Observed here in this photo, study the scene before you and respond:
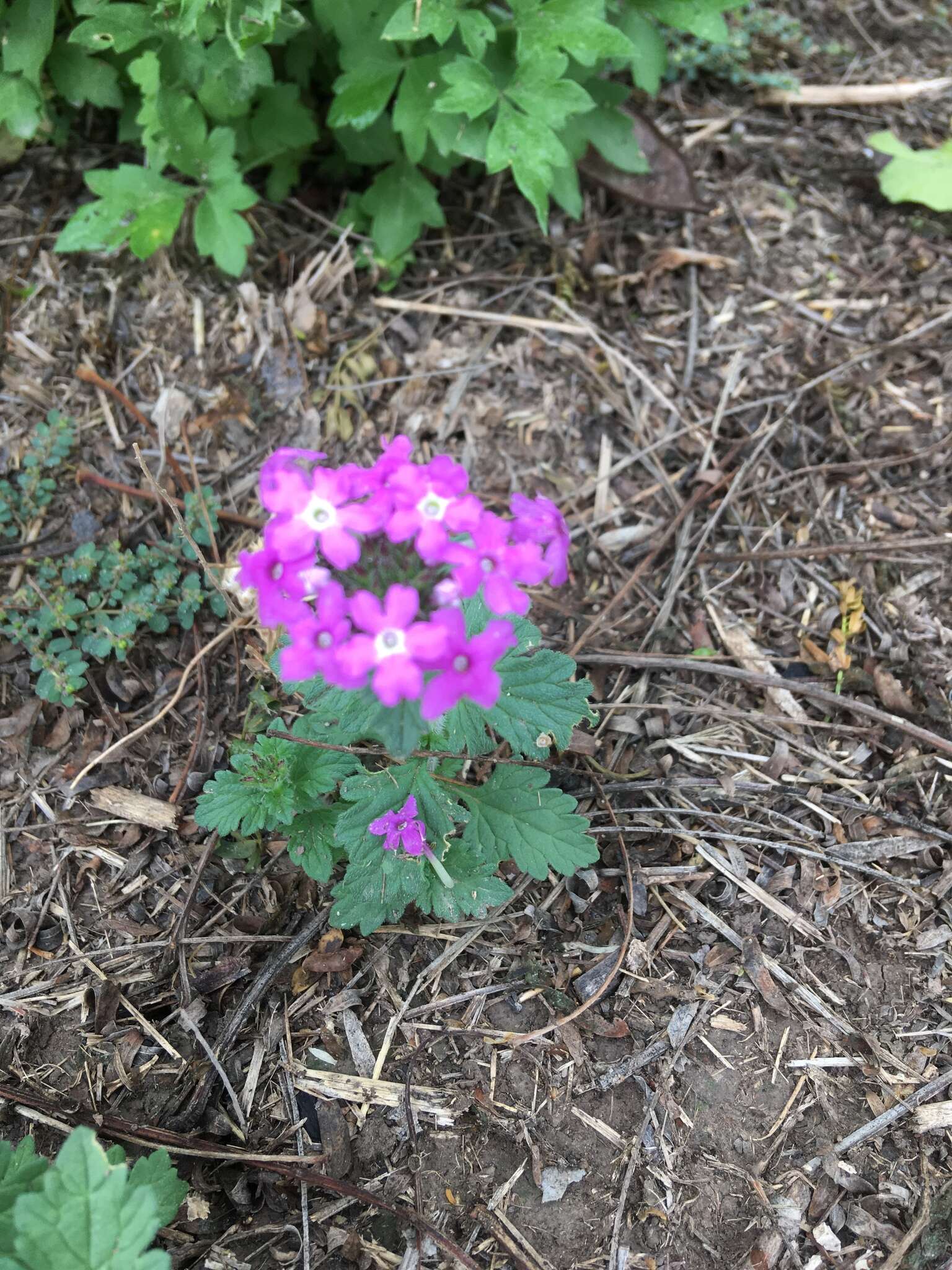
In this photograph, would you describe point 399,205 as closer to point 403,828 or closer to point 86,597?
point 86,597

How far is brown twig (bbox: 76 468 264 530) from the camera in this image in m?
3.51

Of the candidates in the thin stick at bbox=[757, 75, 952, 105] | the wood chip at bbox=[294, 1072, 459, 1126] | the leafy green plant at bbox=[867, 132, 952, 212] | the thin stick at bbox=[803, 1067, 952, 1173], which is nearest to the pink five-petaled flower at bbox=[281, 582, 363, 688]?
the wood chip at bbox=[294, 1072, 459, 1126]

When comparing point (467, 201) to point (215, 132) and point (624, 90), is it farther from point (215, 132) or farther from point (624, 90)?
point (215, 132)

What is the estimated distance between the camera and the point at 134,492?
3.51 meters

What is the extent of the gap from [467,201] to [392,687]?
10.3ft

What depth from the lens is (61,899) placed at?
290cm

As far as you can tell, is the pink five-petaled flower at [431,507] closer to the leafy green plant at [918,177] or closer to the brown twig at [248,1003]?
the brown twig at [248,1003]

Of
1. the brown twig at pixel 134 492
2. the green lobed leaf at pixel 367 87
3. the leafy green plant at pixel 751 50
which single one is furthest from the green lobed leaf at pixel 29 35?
the leafy green plant at pixel 751 50

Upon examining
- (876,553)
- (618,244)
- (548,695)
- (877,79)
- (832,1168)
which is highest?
(877,79)

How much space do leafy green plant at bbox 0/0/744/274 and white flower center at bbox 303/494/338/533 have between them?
1.86 metres

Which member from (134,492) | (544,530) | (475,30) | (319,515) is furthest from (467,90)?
(319,515)

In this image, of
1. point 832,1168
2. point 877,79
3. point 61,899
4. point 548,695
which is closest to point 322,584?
point 548,695

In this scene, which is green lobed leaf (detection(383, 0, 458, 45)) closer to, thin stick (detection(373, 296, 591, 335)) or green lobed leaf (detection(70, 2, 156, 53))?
green lobed leaf (detection(70, 2, 156, 53))

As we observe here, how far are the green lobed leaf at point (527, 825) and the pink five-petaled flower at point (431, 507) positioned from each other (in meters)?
0.93
